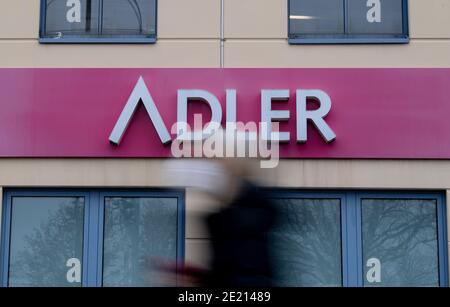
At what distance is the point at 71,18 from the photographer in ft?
29.0

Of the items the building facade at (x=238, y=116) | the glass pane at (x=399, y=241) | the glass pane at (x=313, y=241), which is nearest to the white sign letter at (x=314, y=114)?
the building facade at (x=238, y=116)

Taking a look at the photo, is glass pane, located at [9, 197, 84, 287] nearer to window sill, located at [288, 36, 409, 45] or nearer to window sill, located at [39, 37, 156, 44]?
window sill, located at [39, 37, 156, 44]

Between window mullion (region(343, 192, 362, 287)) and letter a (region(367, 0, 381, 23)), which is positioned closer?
window mullion (region(343, 192, 362, 287))

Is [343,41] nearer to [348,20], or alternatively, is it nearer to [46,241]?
[348,20]

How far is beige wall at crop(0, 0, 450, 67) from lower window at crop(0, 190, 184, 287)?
151 centimetres

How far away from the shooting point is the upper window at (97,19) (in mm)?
8766

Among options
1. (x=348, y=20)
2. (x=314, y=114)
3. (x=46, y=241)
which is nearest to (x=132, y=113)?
(x=46, y=241)

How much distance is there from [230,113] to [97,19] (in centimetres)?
193

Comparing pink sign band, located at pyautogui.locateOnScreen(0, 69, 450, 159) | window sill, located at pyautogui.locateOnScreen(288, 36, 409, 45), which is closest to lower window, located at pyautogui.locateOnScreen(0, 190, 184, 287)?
pink sign band, located at pyautogui.locateOnScreen(0, 69, 450, 159)

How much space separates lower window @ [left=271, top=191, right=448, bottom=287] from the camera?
836 centimetres

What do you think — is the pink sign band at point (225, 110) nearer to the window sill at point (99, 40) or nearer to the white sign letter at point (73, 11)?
the window sill at point (99, 40)

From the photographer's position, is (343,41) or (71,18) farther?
(71,18)

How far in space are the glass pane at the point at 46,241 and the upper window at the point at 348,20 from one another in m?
3.15
